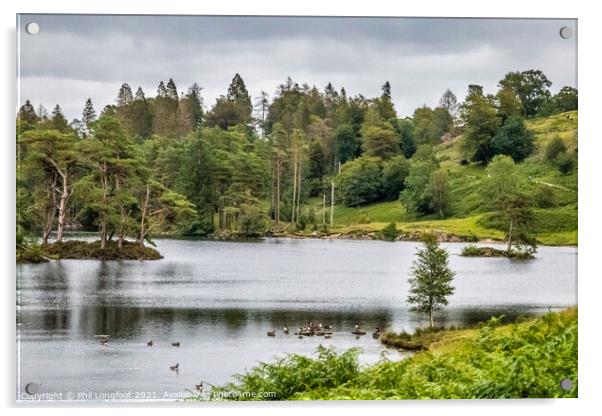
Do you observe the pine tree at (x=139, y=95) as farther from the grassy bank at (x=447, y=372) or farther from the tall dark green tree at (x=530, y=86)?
the tall dark green tree at (x=530, y=86)

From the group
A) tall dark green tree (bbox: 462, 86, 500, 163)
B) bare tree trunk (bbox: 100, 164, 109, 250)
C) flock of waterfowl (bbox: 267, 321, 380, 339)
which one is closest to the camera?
flock of waterfowl (bbox: 267, 321, 380, 339)

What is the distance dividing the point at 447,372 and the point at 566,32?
3043 millimetres

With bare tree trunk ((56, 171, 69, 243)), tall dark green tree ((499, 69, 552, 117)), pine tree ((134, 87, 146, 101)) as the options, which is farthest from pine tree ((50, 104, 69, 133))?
tall dark green tree ((499, 69, 552, 117))

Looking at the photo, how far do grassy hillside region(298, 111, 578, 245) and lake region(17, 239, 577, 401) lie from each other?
175mm

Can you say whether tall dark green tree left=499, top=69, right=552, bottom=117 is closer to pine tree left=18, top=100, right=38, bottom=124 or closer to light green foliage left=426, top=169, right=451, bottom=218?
light green foliage left=426, top=169, right=451, bottom=218

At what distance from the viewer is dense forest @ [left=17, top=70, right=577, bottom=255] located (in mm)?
10273

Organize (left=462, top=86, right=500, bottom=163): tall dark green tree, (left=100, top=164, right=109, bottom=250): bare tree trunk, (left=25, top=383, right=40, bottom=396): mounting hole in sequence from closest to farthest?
(left=25, top=383, right=40, bottom=396): mounting hole < (left=100, top=164, right=109, bottom=250): bare tree trunk < (left=462, top=86, right=500, bottom=163): tall dark green tree

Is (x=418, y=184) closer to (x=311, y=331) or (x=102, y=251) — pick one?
(x=311, y=331)

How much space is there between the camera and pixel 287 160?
10.7 m

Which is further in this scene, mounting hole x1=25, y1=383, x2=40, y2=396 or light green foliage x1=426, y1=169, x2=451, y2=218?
light green foliage x1=426, y1=169, x2=451, y2=218

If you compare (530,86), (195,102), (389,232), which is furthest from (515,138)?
(195,102)

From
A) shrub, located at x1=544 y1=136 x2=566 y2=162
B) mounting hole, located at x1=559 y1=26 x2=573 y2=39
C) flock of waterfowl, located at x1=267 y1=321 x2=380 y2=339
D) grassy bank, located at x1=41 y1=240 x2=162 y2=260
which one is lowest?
flock of waterfowl, located at x1=267 y1=321 x2=380 y2=339
